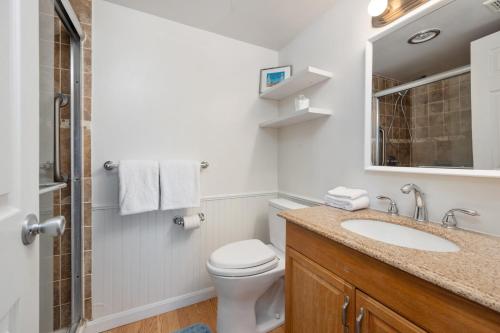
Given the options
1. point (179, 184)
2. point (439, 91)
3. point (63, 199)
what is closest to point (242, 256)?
point (179, 184)

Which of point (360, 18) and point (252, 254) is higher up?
point (360, 18)

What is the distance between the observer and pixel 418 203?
0.97 m

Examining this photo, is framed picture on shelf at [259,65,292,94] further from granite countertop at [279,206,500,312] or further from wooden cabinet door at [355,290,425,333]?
wooden cabinet door at [355,290,425,333]

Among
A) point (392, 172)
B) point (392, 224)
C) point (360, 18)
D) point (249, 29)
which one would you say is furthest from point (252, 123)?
point (392, 224)

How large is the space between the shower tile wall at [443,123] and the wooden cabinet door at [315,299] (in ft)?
2.25

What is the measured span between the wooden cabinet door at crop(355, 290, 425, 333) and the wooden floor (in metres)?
0.94

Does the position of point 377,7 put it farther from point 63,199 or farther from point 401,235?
point 63,199

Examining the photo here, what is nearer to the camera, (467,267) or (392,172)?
(467,267)

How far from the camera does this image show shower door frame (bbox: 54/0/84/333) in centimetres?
131

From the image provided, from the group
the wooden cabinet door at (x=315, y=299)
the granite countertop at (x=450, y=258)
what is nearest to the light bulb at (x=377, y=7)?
the granite countertop at (x=450, y=258)

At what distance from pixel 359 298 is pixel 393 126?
0.86 m

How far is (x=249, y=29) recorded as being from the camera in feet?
5.56

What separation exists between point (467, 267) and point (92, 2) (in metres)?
2.23

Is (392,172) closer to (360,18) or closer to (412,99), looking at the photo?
(412,99)
